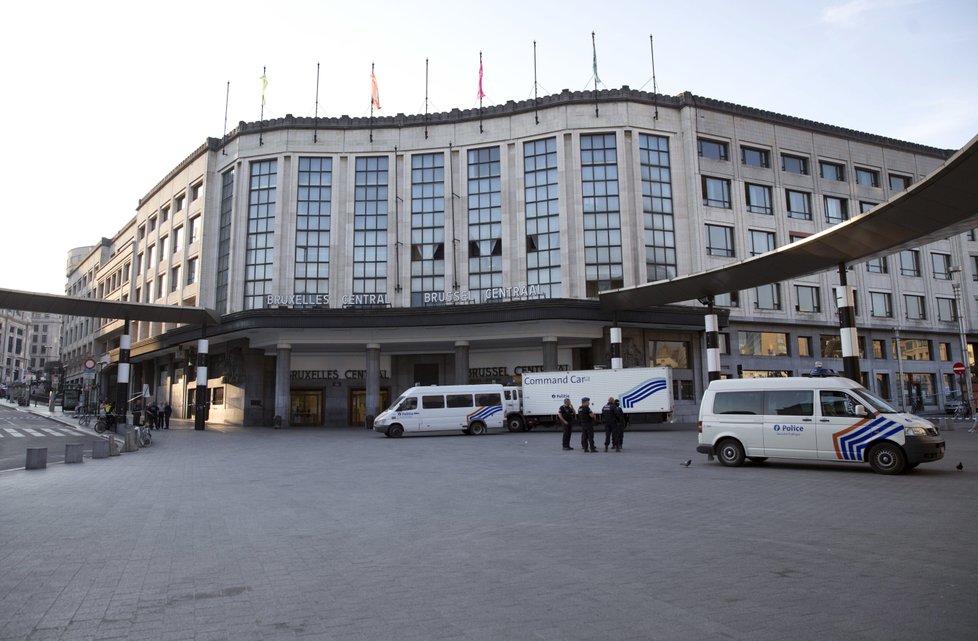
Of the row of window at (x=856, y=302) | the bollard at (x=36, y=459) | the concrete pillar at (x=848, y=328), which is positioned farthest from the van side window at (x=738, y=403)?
the row of window at (x=856, y=302)

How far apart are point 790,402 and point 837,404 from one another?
99 centimetres

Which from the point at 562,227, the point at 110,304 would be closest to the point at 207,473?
the point at 110,304

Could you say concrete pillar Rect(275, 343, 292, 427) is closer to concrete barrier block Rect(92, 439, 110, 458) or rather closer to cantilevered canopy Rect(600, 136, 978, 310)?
concrete barrier block Rect(92, 439, 110, 458)

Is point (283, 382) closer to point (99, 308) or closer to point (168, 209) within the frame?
point (99, 308)

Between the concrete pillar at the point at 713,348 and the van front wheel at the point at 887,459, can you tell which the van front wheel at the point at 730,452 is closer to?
the van front wheel at the point at 887,459

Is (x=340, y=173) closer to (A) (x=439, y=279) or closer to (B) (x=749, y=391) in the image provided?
(A) (x=439, y=279)

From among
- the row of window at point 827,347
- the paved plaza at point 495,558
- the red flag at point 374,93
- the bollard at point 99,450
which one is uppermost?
the red flag at point 374,93

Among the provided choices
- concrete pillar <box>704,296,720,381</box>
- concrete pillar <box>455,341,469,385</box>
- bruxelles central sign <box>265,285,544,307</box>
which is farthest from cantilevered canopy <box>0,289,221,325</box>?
concrete pillar <box>704,296,720,381</box>

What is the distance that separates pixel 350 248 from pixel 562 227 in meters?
14.8

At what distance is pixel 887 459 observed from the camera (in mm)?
13875

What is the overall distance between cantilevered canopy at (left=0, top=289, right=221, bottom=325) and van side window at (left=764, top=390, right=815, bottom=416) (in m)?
35.1

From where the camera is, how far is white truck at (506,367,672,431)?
3091cm

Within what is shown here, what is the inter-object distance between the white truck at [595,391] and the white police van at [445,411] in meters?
1.27

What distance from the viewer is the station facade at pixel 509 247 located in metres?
41.2
